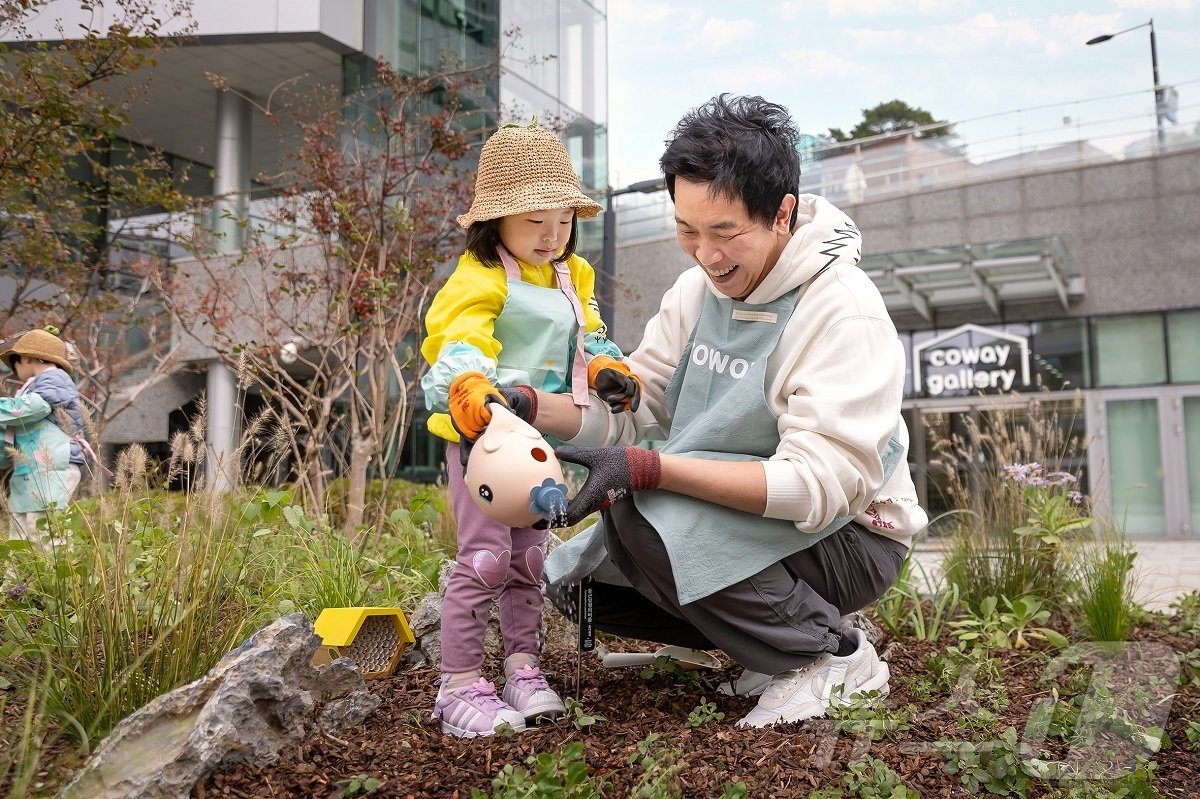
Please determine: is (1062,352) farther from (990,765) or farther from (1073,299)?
(990,765)

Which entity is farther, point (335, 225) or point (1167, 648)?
point (335, 225)

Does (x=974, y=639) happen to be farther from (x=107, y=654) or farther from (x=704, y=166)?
(x=107, y=654)

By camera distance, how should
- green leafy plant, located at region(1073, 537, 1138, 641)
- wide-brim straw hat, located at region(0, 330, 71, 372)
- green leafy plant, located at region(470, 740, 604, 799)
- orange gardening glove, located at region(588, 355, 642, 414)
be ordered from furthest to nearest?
wide-brim straw hat, located at region(0, 330, 71, 372) → green leafy plant, located at region(1073, 537, 1138, 641) → orange gardening glove, located at region(588, 355, 642, 414) → green leafy plant, located at region(470, 740, 604, 799)

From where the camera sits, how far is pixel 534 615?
2648mm

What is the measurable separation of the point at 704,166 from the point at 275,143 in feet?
50.9

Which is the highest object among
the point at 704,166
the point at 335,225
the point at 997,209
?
the point at 997,209

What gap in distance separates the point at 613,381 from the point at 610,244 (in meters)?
9.24

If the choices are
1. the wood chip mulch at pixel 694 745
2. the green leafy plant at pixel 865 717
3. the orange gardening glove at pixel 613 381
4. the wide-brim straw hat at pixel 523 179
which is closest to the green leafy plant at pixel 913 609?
the wood chip mulch at pixel 694 745

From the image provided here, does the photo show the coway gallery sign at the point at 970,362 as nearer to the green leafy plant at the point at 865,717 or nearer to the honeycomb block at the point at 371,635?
the green leafy plant at the point at 865,717

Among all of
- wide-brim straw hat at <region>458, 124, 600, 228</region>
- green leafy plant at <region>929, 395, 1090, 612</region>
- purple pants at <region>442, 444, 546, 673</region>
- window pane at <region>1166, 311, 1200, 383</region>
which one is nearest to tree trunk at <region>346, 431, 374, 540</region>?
purple pants at <region>442, 444, 546, 673</region>

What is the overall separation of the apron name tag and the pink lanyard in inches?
18.0

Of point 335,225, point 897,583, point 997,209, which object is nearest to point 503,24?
point 335,225

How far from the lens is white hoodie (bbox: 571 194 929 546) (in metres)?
2.21

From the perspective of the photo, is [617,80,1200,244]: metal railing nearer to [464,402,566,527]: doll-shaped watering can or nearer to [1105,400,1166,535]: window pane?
[1105,400,1166,535]: window pane
